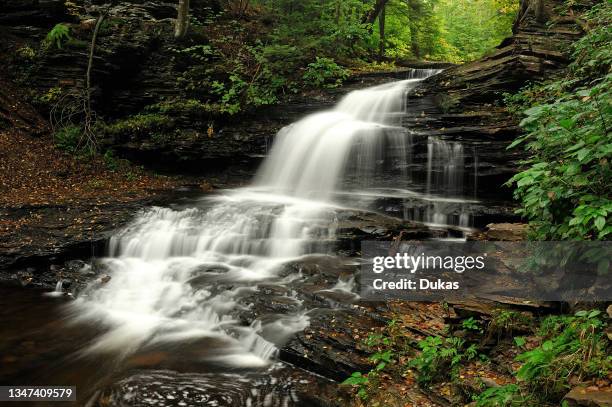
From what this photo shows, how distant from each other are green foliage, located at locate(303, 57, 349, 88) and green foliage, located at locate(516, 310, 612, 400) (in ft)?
39.4

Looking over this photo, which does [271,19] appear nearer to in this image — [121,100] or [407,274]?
[121,100]

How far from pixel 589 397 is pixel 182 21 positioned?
15.1 m

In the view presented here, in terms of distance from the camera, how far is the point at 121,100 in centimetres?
1412

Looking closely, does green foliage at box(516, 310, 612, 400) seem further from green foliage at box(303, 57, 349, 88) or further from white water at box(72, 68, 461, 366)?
green foliage at box(303, 57, 349, 88)

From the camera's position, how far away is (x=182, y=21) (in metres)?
14.5

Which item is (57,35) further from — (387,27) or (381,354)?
(387,27)

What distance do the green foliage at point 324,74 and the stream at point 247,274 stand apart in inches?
67.4

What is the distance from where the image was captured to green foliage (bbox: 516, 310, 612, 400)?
10.3 feet

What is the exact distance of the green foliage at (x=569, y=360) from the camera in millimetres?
3152

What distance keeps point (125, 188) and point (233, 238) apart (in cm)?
496

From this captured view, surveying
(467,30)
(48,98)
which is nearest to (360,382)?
(48,98)

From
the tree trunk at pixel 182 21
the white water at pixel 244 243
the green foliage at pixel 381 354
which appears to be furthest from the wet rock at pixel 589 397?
the tree trunk at pixel 182 21

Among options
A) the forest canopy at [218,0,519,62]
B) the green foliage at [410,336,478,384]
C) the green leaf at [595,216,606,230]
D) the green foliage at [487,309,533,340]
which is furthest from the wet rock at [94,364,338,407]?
the forest canopy at [218,0,519,62]

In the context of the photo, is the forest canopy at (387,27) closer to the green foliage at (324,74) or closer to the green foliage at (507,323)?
the green foliage at (324,74)
